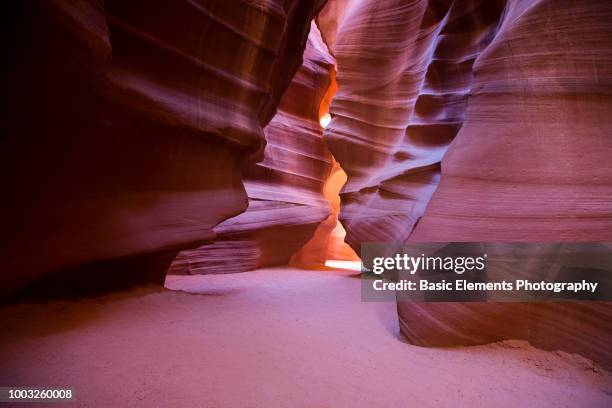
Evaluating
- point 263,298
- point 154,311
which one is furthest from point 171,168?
point 263,298

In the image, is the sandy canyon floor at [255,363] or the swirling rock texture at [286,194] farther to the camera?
the swirling rock texture at [286,194]

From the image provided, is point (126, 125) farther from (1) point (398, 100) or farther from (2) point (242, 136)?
(1) point (398, 100)

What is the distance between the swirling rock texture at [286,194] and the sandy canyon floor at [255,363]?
163 inches

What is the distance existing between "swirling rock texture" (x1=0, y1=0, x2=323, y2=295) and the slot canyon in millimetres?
17

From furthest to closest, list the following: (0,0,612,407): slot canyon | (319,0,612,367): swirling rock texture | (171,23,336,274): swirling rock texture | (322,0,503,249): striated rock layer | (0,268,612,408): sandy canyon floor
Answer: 1. (171,23,336,274): swirling rock texture
2. (322,0,503,249): striated rock layer
3. (319,0,612,367): swirling rock texture
4. (0,0,612,407): slot canyon
5. (0,268,612,408): sandy canyon floor

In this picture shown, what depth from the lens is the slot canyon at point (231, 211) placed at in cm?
219

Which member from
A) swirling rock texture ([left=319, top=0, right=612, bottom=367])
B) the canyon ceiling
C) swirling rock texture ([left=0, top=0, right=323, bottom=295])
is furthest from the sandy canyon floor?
swirling rock texture ([left=0, top=0, right=323, bottom=295])

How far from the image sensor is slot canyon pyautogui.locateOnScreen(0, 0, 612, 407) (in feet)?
7.20

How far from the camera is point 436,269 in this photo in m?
3.06

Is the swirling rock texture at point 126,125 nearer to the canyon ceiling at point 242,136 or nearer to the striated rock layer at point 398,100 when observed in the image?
the canyon ceiling at point 242,136

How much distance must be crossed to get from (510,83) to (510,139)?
536 mm

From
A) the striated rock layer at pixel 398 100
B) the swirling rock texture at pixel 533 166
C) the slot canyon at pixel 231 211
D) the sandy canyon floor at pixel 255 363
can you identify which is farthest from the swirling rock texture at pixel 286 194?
the swirling rock texture at pixel 533 166

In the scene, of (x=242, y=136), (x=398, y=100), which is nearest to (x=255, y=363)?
(x=242, y=136)

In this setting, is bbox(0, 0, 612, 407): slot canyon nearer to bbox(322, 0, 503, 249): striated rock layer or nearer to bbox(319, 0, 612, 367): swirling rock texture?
bbox(319, 0, 612, 367): swirling rock texture
